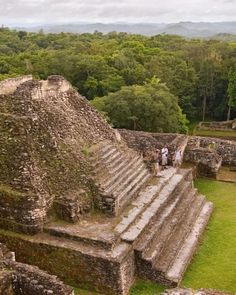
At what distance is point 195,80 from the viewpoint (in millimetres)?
38562

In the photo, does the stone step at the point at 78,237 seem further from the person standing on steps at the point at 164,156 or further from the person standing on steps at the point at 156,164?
the person standing on steps at the point at 164,156

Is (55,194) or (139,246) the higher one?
(55,194)

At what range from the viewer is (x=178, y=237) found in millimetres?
11898

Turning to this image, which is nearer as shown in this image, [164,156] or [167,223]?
[167,223]

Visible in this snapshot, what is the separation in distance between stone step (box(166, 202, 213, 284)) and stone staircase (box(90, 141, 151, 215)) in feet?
6.45

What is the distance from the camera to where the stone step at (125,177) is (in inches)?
464

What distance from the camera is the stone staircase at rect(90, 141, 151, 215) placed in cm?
1133

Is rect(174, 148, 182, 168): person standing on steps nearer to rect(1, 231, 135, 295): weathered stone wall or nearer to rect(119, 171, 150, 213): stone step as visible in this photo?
rect(119, 171, 150, 213): stone step

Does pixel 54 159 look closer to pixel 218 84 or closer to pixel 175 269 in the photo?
pixel 175 269

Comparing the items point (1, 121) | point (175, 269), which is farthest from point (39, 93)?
point (175, 269)

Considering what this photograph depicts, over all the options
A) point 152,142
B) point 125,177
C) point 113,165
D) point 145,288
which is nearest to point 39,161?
point 113,165

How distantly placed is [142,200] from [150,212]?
670mm

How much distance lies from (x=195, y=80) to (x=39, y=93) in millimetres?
27514

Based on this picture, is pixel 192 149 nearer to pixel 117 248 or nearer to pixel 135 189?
pixel 135 189
